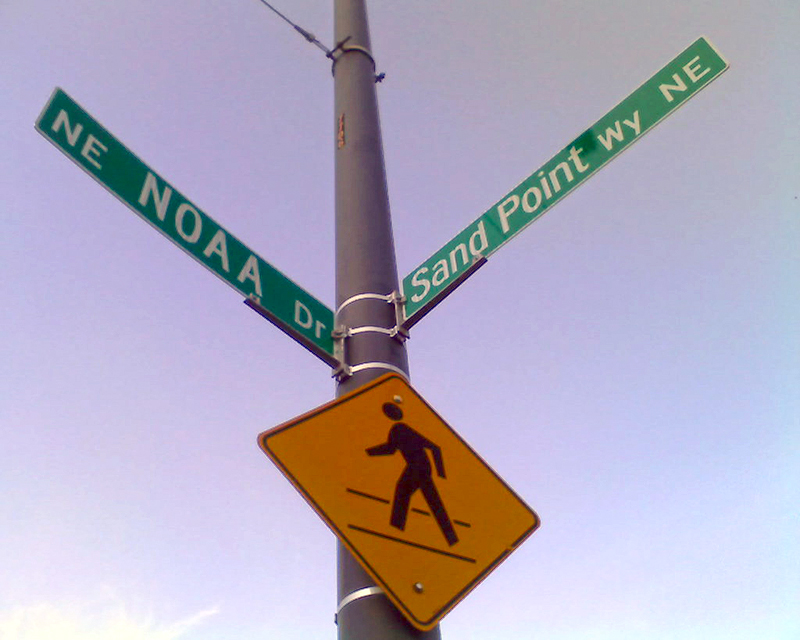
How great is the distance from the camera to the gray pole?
74.8 inches

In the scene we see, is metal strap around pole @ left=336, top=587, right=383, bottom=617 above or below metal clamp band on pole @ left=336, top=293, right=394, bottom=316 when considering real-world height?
below

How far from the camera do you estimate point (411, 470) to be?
215 centimetres

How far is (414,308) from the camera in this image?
2.72m

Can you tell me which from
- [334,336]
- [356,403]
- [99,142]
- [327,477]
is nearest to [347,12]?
[99,142]

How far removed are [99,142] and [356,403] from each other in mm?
1322

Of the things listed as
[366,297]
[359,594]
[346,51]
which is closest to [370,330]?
[366,297]

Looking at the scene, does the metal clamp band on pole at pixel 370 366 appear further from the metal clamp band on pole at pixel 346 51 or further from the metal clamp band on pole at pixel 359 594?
the metal clamp band on pole at pixel 346 51

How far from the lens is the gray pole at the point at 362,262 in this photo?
6.23 feet

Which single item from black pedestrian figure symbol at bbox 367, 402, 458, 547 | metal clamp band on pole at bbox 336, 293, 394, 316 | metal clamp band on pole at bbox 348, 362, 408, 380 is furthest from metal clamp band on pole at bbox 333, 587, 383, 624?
metal clamp band on pole at bbox 336, 293, 394, 316

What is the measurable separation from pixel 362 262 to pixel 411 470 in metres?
0.96

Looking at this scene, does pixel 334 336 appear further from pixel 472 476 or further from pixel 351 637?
pixel 351 637

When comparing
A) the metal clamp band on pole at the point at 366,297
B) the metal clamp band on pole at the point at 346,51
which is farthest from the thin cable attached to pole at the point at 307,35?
the metal clamp band on pole at the point at 366,297

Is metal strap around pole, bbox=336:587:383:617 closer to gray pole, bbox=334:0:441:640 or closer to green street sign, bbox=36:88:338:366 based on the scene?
gray pole, bbox=334:0:441:640

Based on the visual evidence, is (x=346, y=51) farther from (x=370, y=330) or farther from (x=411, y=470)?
(x=411, y=470)
